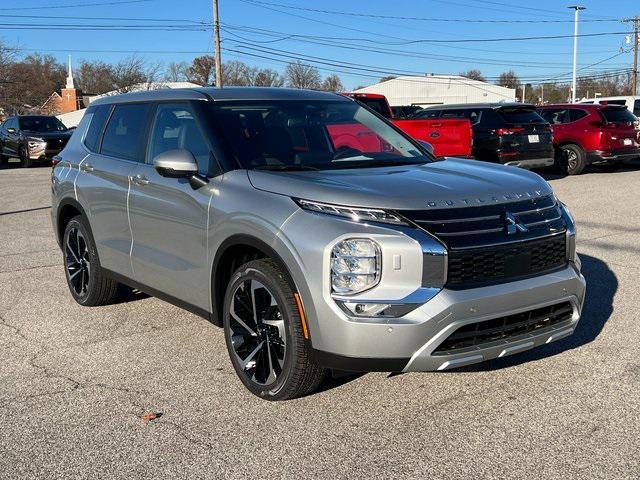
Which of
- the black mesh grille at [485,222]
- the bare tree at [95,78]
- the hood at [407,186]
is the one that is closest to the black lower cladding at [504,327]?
the black mesh grille at [485,222]

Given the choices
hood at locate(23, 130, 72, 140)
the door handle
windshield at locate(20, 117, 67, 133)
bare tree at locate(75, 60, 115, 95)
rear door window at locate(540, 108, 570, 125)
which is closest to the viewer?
the door handle

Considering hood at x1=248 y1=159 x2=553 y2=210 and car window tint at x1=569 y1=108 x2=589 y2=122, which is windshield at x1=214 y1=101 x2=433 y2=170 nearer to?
hood at x1=248 y1=159 x2=553 y2=210

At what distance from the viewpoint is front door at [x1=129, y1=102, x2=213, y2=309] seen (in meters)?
4.49

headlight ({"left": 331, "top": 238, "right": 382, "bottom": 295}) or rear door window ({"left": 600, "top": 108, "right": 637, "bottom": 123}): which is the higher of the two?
rear door window ({"left": 600, "top": 108, "right": 637, "bottom": 123})

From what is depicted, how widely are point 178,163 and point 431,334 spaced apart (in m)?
1.86

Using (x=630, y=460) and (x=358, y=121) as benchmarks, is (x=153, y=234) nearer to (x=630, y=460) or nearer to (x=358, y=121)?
(x=358, y=121)

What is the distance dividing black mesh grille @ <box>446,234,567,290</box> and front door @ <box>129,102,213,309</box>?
5.31ft

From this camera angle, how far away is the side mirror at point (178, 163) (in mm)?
4301

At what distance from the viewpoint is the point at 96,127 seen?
609 centimetres

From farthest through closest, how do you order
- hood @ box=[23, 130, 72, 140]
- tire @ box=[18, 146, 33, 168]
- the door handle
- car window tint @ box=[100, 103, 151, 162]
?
tire @ box=[18, 146, 33, 168], hood @ box=[23, 130, 72, 140], car window tint @ box=[100, 103, 151, 162], the door handle

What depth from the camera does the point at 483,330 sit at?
366 cm

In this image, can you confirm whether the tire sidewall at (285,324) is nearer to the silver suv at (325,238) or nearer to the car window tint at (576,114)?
the silver suv at (325,238)

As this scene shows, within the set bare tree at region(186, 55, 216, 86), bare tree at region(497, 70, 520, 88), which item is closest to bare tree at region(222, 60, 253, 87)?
bare tree at region(186, 55, 216, 86)

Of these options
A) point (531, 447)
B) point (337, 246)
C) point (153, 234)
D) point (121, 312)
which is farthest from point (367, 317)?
point (121, 312)
